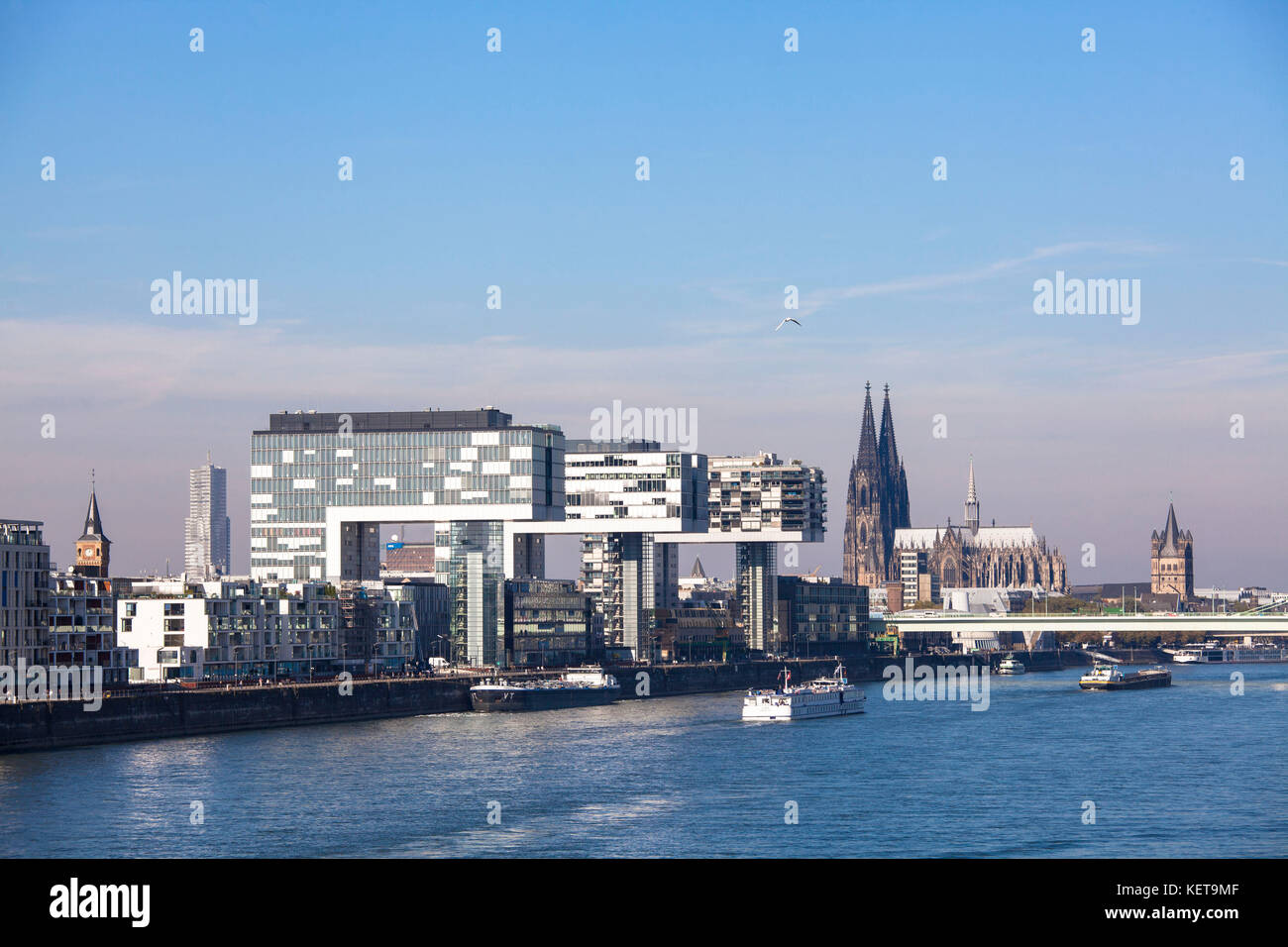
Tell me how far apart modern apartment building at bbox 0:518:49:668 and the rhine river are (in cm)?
1375

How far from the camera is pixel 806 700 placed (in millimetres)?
132625

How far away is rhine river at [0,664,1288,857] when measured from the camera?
183 ft

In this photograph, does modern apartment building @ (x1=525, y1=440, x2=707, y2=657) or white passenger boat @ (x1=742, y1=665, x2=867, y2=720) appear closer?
white passenger boat @ (x1=742, y1=665, x2=867, y2=720)

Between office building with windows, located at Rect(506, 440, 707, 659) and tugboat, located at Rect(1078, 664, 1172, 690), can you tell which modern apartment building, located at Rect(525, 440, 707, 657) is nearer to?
office building with windows, located at Rect(506, 440, 707, 659)

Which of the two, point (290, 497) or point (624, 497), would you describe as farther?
point (624, 497)

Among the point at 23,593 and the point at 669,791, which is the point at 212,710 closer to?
the point at 23,593

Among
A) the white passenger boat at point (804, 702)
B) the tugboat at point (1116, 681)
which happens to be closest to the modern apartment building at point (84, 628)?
the white passenger boat at point (804, 702)

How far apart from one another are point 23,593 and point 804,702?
59.8 metres

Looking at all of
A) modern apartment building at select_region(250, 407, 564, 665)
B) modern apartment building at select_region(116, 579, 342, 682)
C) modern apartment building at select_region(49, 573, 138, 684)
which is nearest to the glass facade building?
modern apartment building at select_region(250, 407, 564, 665)
